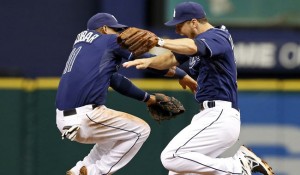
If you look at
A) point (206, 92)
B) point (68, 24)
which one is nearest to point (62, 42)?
point (68, 24)

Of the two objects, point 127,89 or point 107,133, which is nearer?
point 107,133

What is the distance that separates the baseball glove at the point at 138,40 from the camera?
9422mm

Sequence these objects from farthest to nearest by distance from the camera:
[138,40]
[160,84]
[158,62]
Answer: [160,84], [158,62], [138,40]

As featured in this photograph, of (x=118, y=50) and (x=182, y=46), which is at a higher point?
(x=182, y=46)

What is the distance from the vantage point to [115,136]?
10.3 metres

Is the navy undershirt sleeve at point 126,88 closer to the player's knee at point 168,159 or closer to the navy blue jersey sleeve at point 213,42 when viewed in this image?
the player's knee at point 168,159

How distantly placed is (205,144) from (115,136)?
887 millimetres

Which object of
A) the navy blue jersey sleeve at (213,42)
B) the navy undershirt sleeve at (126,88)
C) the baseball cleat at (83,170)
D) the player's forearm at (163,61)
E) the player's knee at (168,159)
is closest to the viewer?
the navy blue jersey sleeve at (213,42)

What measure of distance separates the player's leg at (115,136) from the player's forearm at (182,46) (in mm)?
1175

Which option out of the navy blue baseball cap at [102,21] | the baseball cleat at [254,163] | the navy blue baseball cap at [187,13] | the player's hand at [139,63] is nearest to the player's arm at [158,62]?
the player's hand at [139,63]

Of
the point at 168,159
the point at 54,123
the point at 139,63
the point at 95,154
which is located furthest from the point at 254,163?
the point at 54,123

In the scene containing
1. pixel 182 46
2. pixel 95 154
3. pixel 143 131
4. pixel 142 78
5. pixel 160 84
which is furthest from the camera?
pixel 142 78

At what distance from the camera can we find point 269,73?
43.0 ft

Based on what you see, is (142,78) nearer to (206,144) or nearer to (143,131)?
(143,131)
